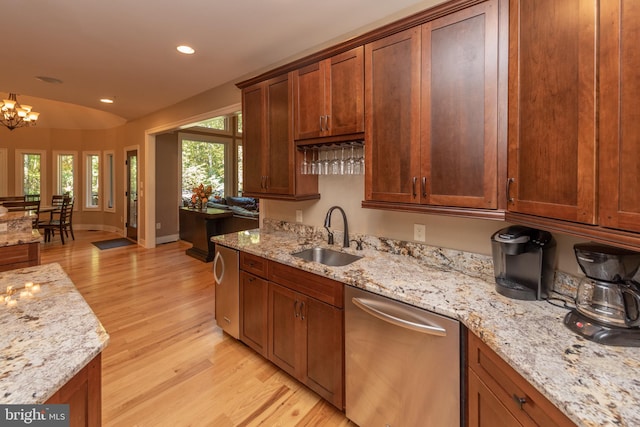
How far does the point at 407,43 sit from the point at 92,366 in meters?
2.08

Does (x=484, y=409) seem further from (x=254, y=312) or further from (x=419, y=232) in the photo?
(x=254, y=312)

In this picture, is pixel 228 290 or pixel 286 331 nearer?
pixel 286 331

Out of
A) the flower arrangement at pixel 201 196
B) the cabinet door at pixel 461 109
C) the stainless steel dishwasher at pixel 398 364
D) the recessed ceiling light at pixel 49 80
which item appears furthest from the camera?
the flower arrangement at pixel 201 196

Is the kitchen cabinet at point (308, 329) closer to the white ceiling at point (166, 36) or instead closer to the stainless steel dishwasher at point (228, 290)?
the stainless steel dishwasher at point (228, 290)

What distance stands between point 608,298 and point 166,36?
3.46 meters

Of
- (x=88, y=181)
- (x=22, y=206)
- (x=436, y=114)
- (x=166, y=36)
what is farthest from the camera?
(x=88, y=181)

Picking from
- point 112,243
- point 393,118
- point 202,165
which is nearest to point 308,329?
point 393,118

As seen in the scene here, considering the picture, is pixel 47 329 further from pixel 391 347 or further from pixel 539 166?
pixel 539 166

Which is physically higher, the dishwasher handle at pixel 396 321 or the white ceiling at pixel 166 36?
the white ceiling at pixel 166 36

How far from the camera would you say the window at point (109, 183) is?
797 centimetres

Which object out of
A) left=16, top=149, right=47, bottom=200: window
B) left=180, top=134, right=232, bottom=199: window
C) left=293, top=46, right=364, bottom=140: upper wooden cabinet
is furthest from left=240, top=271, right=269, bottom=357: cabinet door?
left=16, top=149, right=47, bottom=200: window

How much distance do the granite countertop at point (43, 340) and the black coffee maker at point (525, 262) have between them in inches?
66.4

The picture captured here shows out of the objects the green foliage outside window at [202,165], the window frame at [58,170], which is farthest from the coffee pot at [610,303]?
the window frame at [58,170]

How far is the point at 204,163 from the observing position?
786cm
